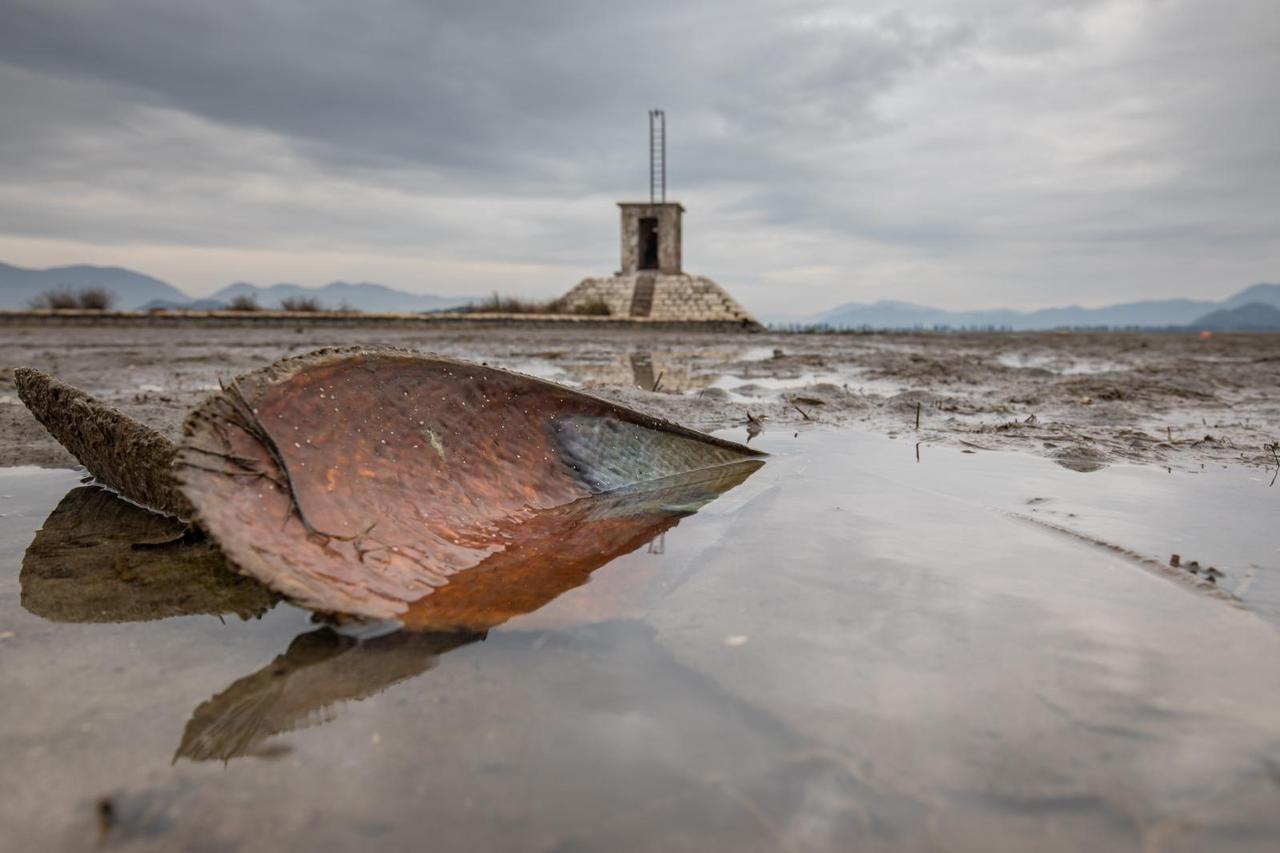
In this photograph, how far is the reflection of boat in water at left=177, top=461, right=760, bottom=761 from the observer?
4.09 ft

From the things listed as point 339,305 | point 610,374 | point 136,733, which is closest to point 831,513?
point 136,733

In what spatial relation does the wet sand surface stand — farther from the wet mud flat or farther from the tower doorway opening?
the tower doorway opening

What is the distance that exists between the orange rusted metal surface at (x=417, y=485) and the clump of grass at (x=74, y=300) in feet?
80.3

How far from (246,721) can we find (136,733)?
0.53 feet

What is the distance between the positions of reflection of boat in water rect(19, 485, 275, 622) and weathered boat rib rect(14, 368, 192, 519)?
0.38ft

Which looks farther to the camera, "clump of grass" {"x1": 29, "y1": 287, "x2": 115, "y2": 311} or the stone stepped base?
the stone stepped base

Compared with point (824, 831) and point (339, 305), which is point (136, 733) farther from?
point (339, 305)

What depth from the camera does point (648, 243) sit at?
108 feet

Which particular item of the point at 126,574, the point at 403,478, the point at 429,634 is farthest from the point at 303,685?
the point at 126,574

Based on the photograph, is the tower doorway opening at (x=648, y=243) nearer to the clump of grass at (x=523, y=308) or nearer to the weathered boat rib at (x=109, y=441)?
the clump of grass at (x=523, y=308)

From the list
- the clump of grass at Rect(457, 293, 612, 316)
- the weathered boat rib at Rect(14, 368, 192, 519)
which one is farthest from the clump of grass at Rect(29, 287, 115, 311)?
the weathered boat rib at Rect(14, 368, 192, 519)

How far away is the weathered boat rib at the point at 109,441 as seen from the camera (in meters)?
2.35

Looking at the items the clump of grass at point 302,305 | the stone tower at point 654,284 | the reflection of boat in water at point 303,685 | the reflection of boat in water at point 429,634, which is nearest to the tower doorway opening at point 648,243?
the stone tower at point 654,284

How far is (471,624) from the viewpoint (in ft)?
5.29
